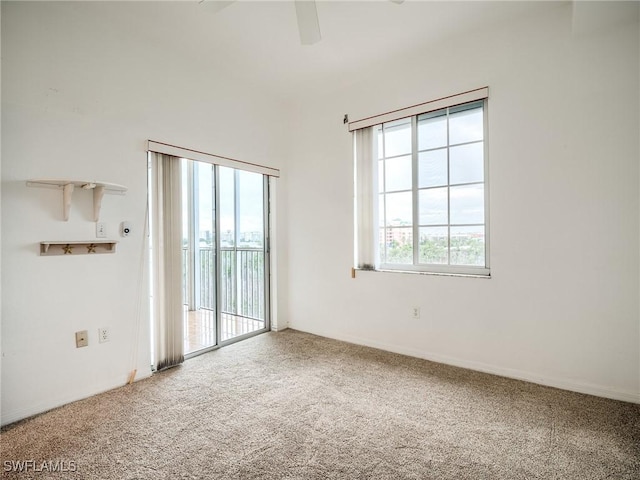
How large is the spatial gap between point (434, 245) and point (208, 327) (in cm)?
249

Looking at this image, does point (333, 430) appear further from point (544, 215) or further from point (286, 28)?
point (286, 28)

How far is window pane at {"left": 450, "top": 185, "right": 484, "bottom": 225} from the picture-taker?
2730 mm

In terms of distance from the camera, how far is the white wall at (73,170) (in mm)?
1977

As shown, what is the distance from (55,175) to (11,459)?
5.32 feet

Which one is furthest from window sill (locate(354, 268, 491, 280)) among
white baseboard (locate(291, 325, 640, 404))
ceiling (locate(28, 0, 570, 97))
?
ceiling (locate(28, 0, 570, 97))

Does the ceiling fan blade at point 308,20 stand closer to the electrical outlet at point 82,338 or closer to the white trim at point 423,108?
the white trim at point 423,108

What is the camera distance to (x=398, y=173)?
3.18 metres

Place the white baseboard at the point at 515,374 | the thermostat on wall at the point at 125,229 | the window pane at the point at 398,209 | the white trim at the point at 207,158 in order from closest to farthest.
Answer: the white baseboard at the point at 515,374 → the thermostat on wall at the point at 125,229 → the white trim at the point at 207,158 → the window pane at the point at 398,209

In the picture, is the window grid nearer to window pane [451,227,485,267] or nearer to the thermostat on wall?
window pane [451,227,485,267]

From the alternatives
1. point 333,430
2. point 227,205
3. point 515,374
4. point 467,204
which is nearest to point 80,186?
point 227,205

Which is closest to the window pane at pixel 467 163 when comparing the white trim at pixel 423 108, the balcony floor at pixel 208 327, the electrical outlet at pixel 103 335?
the white trim at pixel 423 108

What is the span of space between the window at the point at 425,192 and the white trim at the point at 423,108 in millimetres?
39

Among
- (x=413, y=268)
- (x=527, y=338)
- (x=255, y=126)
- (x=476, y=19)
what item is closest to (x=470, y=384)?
(x=527, y=338)

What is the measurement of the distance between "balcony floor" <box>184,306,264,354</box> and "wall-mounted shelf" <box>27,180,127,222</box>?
149cm
